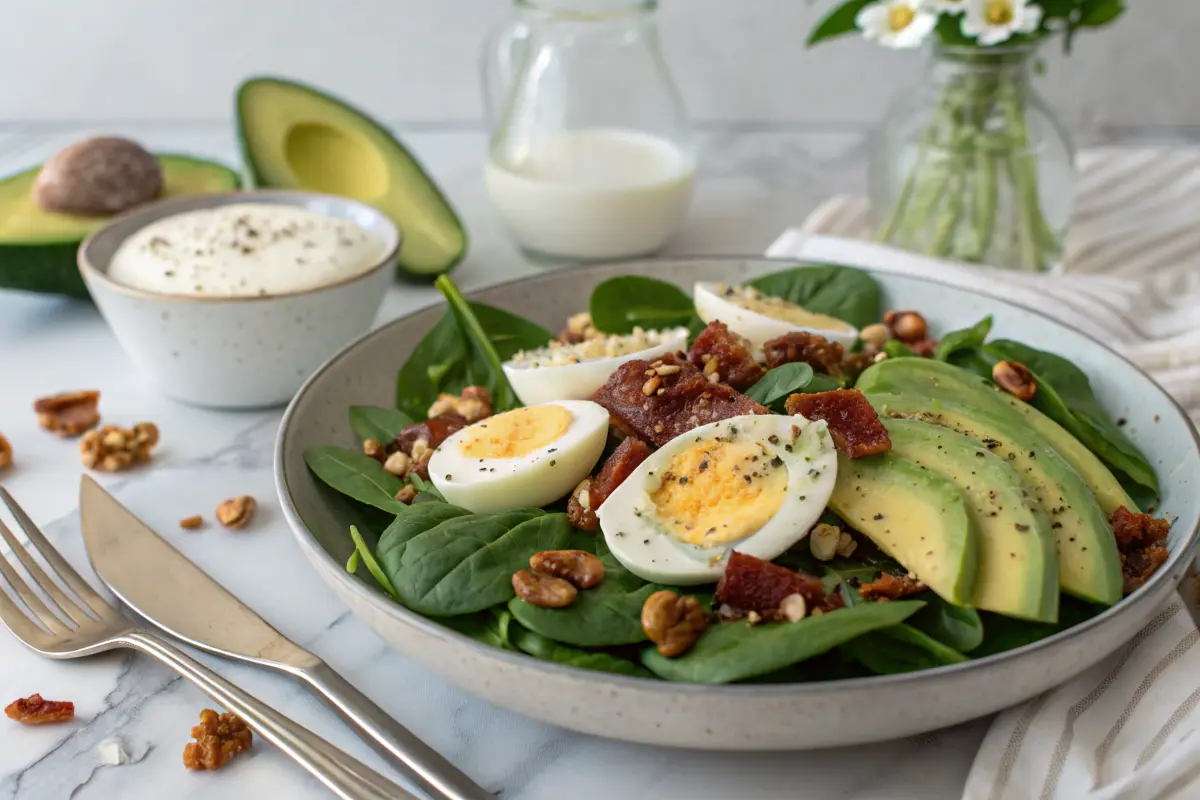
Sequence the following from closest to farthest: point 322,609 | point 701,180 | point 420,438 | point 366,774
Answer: point 366,774 → point 322,609 → point 420,438 → point 701,180

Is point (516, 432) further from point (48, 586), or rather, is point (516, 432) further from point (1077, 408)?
point (1077, 408)

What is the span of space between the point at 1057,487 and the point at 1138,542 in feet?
0.51

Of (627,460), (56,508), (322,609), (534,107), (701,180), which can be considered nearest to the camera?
(627,460)

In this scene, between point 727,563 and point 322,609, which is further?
point 322,609

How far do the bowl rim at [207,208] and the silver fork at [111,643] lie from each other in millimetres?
599

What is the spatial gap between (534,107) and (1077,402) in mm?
1853

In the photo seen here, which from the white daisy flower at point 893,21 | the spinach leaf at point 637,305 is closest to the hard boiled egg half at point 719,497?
the spinach leaf at point 637,305

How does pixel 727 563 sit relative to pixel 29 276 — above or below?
above

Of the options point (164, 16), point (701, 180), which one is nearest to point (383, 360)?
point (701, 180)

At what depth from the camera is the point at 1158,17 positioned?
4148 millimetres

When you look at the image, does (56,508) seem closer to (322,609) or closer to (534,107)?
Result: (322,609)

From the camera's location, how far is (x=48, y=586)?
1835 millimetres

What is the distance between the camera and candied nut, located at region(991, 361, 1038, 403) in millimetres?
1974

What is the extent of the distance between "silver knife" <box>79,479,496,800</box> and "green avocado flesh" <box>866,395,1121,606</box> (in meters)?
0.85
